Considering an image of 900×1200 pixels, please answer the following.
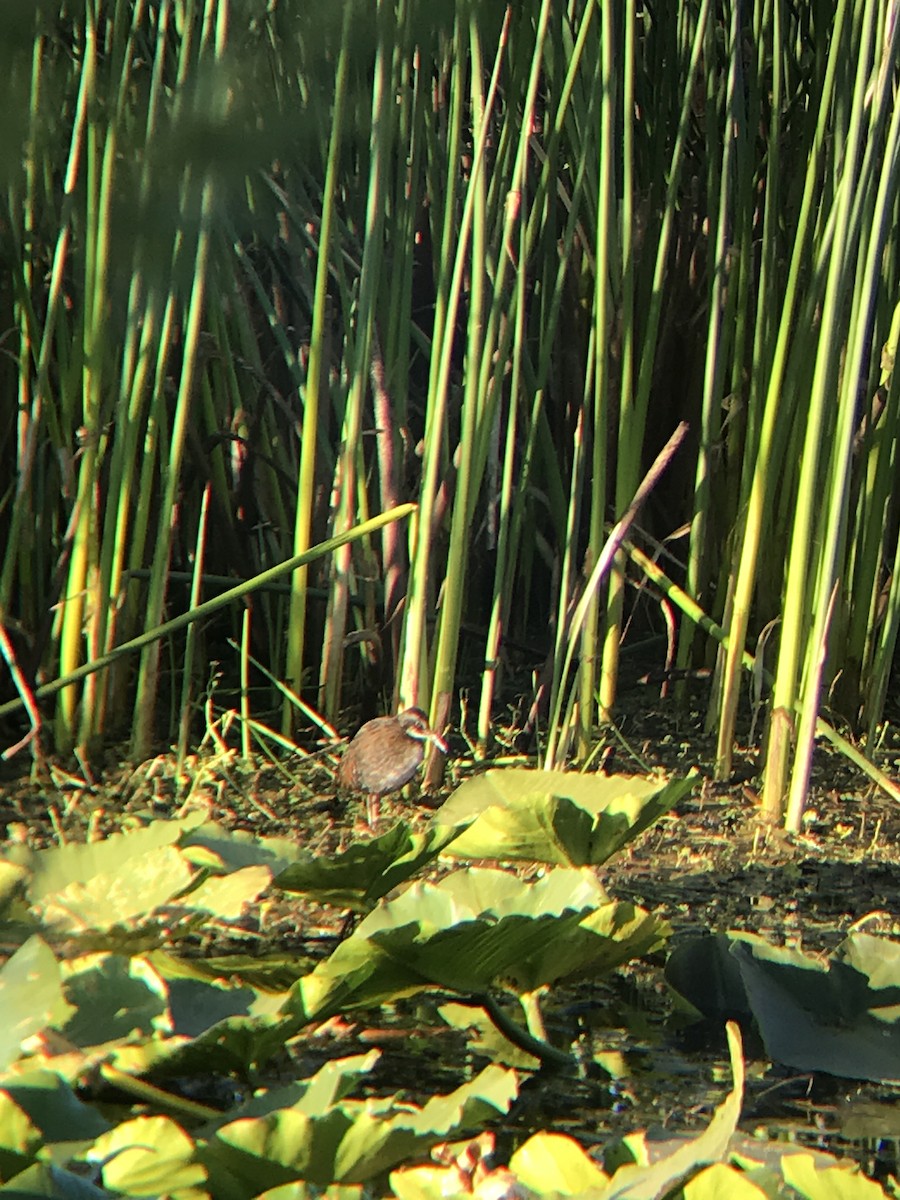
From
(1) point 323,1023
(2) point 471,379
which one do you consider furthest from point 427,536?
(1) point 323,1023

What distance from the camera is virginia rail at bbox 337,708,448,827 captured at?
1.61 metres

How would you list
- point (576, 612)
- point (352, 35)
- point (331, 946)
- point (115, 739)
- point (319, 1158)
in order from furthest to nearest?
point (115, 739) → point (576, 612) → point (331, 946) → point (319, 1158) → point (352, 35)

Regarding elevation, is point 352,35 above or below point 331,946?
above

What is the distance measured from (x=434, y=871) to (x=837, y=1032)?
50cm

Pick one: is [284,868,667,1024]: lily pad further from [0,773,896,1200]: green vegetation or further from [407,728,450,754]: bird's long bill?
[407,728,450,754]: bird's long bill

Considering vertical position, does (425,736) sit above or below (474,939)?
below

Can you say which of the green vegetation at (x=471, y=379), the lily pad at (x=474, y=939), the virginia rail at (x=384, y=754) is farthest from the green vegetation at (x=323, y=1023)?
the green vegetation at (x=471, y=379)

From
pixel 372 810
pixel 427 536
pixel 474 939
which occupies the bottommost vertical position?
pixel 372 810

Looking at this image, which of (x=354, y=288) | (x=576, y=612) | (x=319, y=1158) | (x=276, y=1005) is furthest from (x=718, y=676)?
(x=319, y=1158)

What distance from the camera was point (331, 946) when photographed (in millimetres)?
1266

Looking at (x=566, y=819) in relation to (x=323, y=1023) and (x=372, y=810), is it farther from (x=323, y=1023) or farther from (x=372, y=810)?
(x=372, y=810)

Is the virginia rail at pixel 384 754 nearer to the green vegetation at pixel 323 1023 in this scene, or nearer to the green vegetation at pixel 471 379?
the green vegetation at pixel 471 379

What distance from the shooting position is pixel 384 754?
1640 mm

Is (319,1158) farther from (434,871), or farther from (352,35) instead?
(434,871)
